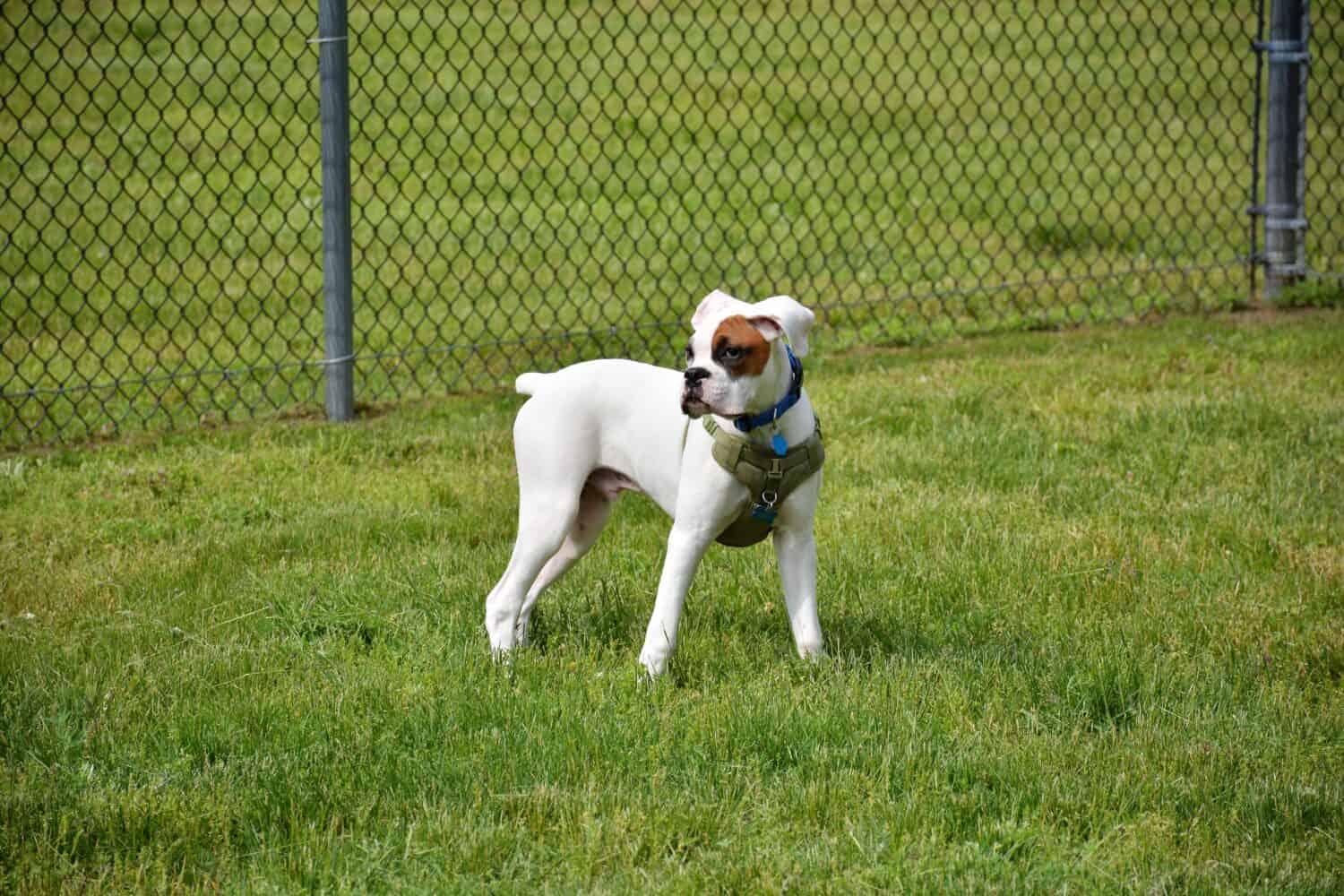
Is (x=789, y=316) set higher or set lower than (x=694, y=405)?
higher

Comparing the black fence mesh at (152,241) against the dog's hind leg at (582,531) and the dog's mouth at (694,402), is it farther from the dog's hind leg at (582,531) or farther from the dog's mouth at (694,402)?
the dog's mouth at (694,402)

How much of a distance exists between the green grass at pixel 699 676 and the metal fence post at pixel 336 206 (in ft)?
0.95

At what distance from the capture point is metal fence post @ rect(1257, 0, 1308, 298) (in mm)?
8031

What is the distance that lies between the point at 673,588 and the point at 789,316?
28.7 inches

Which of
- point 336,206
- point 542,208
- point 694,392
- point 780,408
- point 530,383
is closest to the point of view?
point 694,392

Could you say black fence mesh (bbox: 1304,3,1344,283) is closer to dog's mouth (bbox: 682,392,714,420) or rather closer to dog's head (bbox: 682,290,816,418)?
dog's head (bbox: 682,290,816,418)

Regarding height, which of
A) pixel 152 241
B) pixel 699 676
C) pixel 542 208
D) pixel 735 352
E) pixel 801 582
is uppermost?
pixel 542 208

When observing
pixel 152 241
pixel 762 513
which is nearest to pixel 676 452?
pixel 762 513

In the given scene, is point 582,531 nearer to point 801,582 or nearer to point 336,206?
point 801,582

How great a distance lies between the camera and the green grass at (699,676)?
9.64 ft

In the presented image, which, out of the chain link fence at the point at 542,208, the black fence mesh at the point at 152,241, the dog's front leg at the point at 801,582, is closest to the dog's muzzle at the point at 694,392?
the dog's front leg at the point at 801,582

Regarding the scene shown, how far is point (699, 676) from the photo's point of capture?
3.83 metres

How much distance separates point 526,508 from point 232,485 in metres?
2.08

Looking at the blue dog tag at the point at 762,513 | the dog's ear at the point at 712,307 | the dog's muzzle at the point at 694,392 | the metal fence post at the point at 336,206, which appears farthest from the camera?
the metal fence post at the point at 336,206
